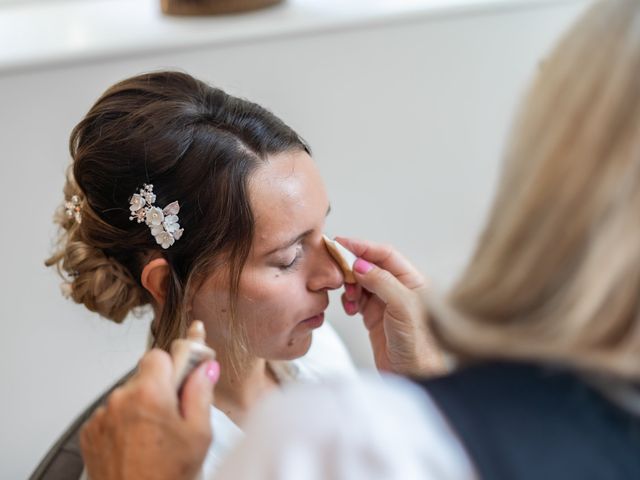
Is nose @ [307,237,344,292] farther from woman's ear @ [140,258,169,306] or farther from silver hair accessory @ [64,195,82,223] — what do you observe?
silver hair accessory @ [64,195,82,223]

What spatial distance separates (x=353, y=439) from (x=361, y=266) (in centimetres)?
72

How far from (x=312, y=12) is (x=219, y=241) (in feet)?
2.78

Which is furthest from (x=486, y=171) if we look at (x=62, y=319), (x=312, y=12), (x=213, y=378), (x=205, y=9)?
(x=213, y=378)

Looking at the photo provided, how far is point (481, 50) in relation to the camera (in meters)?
2.00

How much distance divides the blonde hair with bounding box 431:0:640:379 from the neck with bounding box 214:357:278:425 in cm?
72

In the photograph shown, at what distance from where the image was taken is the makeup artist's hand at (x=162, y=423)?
758 mm

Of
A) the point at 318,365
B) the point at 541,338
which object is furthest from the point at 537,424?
the point at 318,365

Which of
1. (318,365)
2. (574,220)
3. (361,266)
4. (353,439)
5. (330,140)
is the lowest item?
(318,365)

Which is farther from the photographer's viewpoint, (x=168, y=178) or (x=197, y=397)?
(x=168, y=178)

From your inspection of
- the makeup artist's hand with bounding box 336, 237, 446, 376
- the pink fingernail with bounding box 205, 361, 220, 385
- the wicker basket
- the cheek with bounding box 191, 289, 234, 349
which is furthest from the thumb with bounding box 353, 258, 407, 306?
the wicker basket

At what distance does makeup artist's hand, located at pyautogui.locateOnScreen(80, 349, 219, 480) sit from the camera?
758 mm

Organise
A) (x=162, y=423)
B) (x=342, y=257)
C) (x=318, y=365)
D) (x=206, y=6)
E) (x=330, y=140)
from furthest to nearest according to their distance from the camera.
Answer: (x=330, y=140)
(x=206, y=6)
(x=318, y=365)
(x=342, y=257)
(x=162, y=423)

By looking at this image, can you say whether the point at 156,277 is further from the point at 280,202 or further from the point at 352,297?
the point at 352,297

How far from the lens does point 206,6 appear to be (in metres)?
1.80
